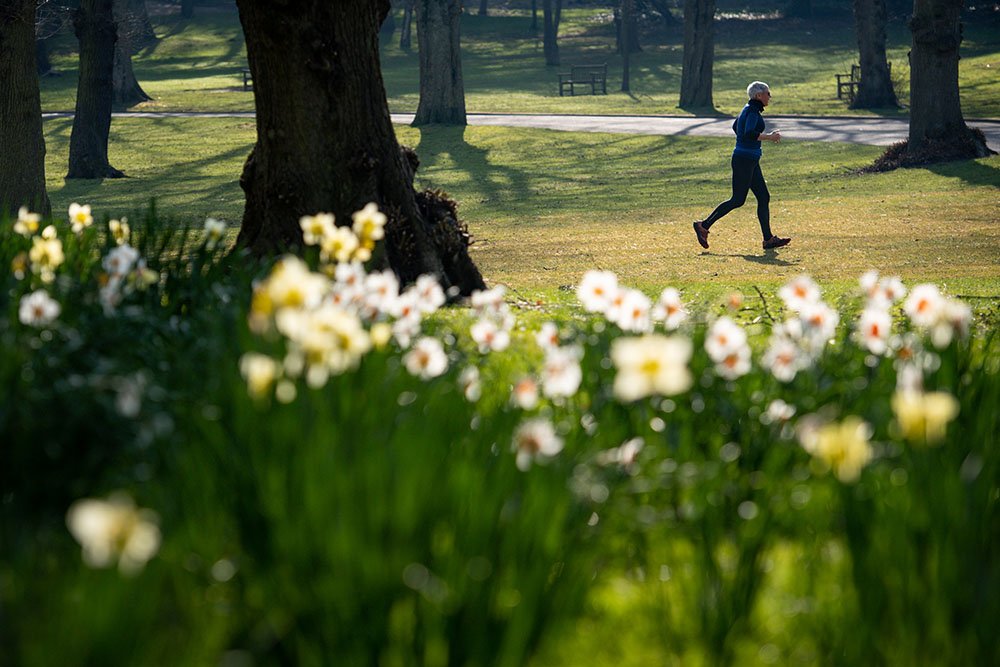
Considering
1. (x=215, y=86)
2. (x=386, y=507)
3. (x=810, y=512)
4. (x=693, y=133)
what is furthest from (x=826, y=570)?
(x=215, y=86)

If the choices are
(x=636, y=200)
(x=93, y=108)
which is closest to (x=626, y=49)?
(x=93, y=108)

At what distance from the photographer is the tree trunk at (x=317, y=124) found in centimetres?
860

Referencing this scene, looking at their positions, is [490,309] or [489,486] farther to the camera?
[490,309]

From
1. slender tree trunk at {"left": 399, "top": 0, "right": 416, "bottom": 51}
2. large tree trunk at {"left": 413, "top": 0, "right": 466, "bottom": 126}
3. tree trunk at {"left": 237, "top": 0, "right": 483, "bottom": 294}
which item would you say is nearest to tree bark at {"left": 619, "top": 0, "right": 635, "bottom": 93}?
slender tree trunk at {"left": 399, "top": 0, "right": 416, "bottom": 51}

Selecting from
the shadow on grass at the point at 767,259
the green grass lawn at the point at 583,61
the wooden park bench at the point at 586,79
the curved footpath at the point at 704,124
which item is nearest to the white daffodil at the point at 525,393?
the shadow on grass at the point at 767,259

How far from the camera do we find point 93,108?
25.6 metres

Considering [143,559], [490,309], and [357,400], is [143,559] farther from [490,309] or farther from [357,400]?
[490,309]

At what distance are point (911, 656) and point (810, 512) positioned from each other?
29.5 inches

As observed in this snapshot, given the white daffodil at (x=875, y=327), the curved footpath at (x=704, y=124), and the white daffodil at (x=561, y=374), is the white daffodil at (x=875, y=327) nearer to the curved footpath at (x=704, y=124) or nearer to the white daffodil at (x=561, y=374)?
the white daffodil at (x=561, y=374)

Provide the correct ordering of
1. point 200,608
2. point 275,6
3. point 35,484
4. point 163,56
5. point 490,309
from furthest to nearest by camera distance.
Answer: point 163,56 → point 275,6 → point 490,309 → point 35,484 → point 200,608

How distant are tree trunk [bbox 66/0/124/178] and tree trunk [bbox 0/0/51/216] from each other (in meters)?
11.5

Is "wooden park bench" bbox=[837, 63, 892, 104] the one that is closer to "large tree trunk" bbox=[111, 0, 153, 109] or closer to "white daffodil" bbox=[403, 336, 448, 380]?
"large tree trunk" bbox=[111, 0, 153, 109]

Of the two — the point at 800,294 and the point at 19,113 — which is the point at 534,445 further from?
the point at 19,113

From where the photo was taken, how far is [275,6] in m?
8.49
